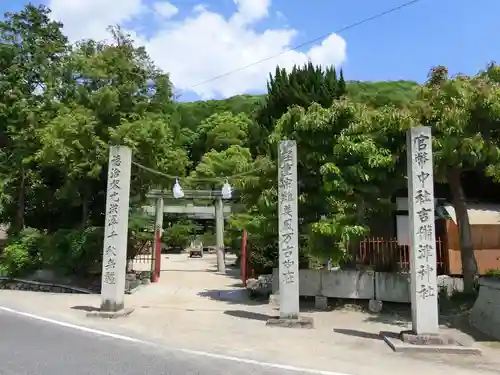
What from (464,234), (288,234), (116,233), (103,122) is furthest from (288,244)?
(103,122)

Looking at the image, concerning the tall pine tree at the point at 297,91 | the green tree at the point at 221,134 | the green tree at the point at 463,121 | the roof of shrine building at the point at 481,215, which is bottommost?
the roof of shrine building at the point at 481,215

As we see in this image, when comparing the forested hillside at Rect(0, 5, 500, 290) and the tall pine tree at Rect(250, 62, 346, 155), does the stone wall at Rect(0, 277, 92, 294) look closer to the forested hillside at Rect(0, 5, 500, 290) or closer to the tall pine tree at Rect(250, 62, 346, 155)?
the forested hillside at Rect(0, 5, 500, 290)

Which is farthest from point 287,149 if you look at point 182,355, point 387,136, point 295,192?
point 182,355

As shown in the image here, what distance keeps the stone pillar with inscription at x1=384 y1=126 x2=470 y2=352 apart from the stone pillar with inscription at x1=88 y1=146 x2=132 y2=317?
658 centimetres

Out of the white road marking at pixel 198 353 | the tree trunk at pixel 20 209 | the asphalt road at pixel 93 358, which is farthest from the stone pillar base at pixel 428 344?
the tree trunk at pixel 20 209

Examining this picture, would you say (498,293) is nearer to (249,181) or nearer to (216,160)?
(249,181)

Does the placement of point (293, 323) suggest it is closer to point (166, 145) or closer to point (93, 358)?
point (93, 358)

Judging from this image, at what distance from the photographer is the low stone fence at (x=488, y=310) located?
9.92 meters

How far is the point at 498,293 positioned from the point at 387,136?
4.42m

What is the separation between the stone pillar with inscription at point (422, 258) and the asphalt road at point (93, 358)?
126 inches

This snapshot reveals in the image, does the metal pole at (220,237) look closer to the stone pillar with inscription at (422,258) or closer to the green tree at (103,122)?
the green tree at (103,122)

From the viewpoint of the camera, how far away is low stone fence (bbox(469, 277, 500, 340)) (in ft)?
32.6

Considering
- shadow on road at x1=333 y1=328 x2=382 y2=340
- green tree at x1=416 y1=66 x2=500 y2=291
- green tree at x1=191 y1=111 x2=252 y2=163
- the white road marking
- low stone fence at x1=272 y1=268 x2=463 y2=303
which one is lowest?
shadow on road at x1=333 y1=328 x2=382 y2=340

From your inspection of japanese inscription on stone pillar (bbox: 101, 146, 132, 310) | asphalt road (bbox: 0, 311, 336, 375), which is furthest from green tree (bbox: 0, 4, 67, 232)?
asphalt road (bbox: 0, 311, 336, 375)
